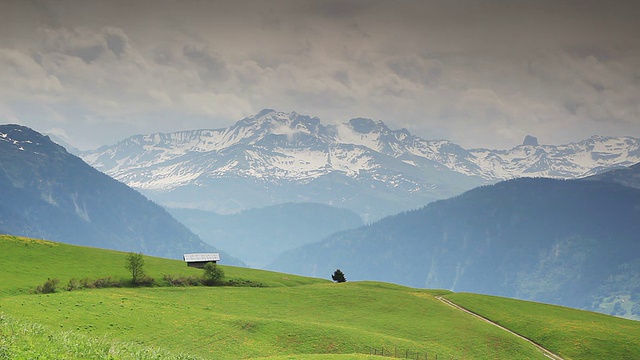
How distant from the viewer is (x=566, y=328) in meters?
101

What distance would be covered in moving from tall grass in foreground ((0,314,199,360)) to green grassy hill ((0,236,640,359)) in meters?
0.11

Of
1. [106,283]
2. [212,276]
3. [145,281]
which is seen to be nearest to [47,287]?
[106,283]

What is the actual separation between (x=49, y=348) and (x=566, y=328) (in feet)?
294

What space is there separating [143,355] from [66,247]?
323 ft

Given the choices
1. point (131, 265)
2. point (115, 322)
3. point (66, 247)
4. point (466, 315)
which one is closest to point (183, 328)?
point (115, 322)

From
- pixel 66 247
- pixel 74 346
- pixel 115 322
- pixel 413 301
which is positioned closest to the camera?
pixel 74 346

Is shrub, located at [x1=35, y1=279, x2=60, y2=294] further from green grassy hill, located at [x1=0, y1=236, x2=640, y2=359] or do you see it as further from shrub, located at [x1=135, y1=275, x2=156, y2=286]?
shrub, located at [x1=135, y1=275, x2=156, y2=286]

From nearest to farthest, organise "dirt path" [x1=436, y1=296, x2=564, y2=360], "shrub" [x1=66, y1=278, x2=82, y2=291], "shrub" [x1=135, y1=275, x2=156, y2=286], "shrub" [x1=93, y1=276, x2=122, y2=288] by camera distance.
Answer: "dirt path" [x1=436, y1=296, x2=564, y2=360]
"shrub" [x1=66, y1=278, x2=82, y2=291]
"shrub" [x1=93, y1=276, x2=122, y2=288]
"shrub" [x1=135, y1=275, x2=156, y2=286]

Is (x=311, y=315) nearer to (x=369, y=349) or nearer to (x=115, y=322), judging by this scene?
(x=369, y=349)

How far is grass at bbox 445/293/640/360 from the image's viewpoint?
90062 mm

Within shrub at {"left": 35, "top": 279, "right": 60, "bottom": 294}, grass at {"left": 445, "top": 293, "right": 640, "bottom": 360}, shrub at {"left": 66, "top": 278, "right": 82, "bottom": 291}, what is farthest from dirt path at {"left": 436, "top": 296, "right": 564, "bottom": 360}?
shrub at {"left": 35, "top": 279, "right": 60, "bottom": 294}

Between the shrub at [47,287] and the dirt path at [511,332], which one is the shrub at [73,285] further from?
the dirt path at [511,332]

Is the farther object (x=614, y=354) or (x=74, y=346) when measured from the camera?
(x=614, y=354)

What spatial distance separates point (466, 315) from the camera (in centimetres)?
10962
